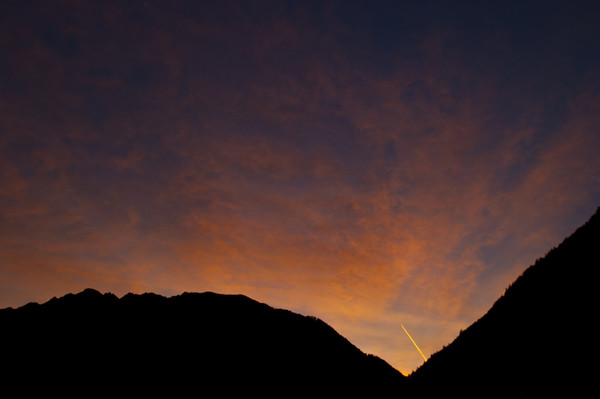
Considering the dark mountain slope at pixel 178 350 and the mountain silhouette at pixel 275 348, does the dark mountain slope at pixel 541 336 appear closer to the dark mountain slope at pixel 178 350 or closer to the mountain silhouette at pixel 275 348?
the mountain silhouette at pixel 275 348

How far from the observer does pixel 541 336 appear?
42.3ft

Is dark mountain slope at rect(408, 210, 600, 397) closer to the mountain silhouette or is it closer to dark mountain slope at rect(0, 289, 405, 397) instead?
the mountain silhouette

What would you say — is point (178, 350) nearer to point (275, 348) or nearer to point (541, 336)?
point (275, 348)

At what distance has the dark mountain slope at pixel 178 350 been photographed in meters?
37.6

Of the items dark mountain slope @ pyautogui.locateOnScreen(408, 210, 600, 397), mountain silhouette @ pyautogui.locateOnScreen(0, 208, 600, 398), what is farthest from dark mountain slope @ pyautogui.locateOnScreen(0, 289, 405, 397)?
dark mountain slope @ pyautogui.locateOnScreen(408, 210, 600, 397)

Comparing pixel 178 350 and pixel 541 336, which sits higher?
pixel 178 350

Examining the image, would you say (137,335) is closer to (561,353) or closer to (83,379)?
(83,379)

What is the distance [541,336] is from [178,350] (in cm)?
4082

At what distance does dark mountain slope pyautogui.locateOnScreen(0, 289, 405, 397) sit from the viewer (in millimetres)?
37594

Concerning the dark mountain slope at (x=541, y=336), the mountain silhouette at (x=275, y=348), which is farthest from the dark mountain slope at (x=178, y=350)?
the dark mountain slope at (x=541, y=336)

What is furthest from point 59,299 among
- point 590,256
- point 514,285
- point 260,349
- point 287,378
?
point 590,256

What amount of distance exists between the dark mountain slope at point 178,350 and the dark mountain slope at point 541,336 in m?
25.8

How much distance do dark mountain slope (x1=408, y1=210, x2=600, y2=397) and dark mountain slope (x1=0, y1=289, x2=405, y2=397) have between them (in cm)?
2577

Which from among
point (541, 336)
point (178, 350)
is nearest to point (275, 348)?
point (178, 350)
